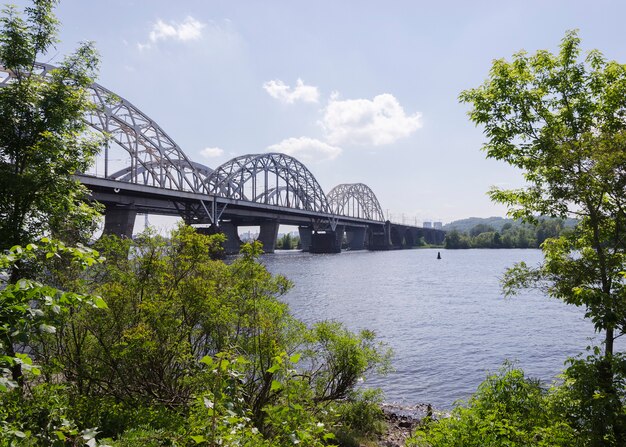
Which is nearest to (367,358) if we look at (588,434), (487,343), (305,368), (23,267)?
(305,368)

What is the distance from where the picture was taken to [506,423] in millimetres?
6926

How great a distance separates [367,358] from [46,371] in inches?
382

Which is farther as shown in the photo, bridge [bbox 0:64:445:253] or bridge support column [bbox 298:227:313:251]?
bridge support column [bbox 298:227:313:251]

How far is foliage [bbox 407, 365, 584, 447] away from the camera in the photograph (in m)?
6.35

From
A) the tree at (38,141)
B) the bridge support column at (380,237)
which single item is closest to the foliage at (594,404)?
the tree at (38,141)

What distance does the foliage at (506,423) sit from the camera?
635 centimetres

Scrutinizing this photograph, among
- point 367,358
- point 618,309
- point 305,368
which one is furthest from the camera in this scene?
point 305,368

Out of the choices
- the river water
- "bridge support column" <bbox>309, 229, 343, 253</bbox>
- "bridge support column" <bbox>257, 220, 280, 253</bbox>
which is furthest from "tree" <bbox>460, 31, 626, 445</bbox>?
"bridge support column" <bbox>309, 229, 343, 253</bbox>

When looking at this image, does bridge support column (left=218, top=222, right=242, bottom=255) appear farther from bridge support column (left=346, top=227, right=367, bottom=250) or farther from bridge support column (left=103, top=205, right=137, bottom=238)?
bridge support column (left=346, top=227, right=367, bottom=250)

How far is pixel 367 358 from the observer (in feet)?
47.0

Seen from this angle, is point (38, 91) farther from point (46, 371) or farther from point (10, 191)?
point (46, 371)

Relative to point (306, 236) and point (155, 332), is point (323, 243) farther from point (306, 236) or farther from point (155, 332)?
point (155, 332)

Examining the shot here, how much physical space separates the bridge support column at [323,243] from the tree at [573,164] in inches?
5092

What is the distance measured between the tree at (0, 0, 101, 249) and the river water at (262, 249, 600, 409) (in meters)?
12.7
